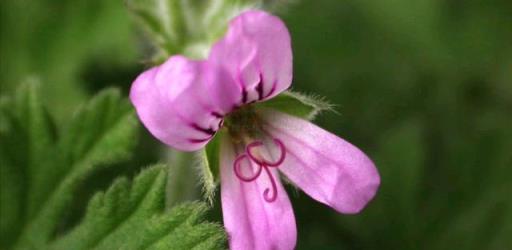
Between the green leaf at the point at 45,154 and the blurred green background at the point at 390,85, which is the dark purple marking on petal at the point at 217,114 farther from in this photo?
the blurred green background at the point at 390,85

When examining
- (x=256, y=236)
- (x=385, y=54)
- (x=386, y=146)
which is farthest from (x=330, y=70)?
(x=256, y=236)

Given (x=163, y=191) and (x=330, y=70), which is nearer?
(x=163, y=191)

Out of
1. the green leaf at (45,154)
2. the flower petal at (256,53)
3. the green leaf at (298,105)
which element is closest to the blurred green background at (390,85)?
the green leaf at (45,154)

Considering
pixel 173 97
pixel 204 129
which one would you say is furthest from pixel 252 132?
pixel 173 97

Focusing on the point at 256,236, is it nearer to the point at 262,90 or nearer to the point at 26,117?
the point at 262,90


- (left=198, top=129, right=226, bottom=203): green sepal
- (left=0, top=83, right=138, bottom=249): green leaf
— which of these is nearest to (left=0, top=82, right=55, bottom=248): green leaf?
(left=0, top=83, right=138, bottom=249): green leaf

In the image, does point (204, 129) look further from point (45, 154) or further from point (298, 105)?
point (45, 154)

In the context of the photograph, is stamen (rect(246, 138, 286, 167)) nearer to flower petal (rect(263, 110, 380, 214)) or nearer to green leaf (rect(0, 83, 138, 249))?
flower petal (rect(263, 110, 380, 214))
